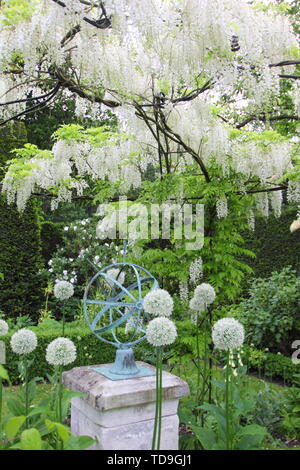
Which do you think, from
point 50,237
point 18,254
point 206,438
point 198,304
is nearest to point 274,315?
point 198,304

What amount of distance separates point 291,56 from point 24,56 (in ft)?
6.54

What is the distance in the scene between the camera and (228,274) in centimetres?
346

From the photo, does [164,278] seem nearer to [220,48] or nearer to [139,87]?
[139,87]

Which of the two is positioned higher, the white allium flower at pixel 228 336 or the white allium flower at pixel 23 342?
the white allium flower at pixel 228 336

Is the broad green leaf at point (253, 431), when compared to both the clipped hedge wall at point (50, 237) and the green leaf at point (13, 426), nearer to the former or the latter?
the green leaf at point (13, 426)

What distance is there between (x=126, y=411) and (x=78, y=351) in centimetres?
343

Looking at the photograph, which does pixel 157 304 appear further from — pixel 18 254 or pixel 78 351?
pixel 18 254

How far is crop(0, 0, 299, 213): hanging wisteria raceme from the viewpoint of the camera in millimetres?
2873

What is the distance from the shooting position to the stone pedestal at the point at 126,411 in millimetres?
1925

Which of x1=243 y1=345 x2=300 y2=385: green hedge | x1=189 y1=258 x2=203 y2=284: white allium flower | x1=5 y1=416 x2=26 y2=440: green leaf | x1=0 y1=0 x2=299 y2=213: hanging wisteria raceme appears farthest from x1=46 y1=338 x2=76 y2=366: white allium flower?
x1=243 y1=345 x2=300 y2=385: green hedge

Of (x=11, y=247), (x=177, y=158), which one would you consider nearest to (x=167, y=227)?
(x=177, y=158)

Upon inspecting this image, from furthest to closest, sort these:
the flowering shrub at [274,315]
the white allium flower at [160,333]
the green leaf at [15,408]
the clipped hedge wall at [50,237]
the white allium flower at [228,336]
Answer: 1. the clipped hedge wall at [50,237]
2. the flowering shrub at [274,315]
3. the green leaf at [15,408]
4. the white allium flower at [228,336]
5. the white allium flower at [160,333]

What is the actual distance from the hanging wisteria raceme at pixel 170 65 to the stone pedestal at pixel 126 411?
180cm

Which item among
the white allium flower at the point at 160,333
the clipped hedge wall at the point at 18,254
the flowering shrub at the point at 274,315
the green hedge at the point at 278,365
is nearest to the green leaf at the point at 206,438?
the white allium flower at the point at 160,333
